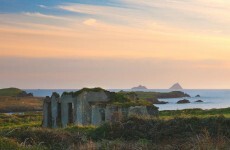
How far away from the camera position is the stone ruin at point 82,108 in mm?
34031

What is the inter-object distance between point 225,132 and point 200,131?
98cm

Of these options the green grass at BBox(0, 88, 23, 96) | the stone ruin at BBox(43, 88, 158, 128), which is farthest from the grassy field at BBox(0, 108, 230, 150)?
the green grass at BBox(0, 88, 23, 96)

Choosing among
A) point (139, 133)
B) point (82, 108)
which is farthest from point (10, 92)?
point (139, 133)

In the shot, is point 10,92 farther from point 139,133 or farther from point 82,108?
point 139,133

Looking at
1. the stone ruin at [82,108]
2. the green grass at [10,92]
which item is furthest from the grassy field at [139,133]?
the green grass at [10,92]

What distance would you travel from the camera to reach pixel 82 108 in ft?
125

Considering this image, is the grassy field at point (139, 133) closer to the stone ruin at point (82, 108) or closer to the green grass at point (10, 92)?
the stone ruin at point (82, 108)

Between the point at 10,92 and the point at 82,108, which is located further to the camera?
the point at 10,92

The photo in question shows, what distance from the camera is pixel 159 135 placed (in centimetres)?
1784

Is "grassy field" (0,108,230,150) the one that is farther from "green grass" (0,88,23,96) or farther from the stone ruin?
"green grass" (0,88,23,96)

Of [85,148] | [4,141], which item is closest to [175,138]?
[85,148]

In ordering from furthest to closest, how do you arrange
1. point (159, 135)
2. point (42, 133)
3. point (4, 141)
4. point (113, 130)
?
point (113, 130) < point (159, 135) < point (42, 133) < point (4, 141)

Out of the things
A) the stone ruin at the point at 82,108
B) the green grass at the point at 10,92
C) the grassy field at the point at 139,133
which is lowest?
the grassy field at the point at 139,133

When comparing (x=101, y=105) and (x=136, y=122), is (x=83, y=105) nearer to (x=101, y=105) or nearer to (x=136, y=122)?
(x=101, y=105)
